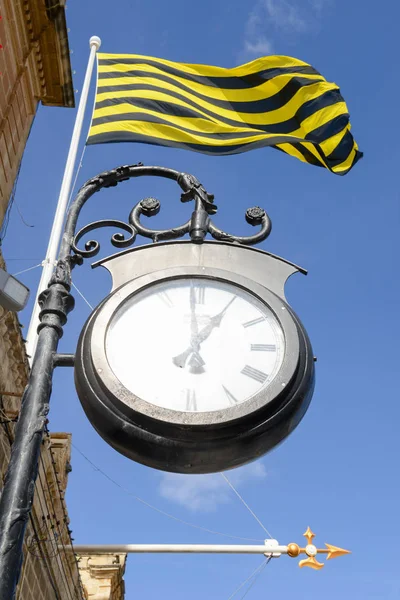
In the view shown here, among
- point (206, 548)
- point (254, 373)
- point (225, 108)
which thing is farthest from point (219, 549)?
point (254, 373)

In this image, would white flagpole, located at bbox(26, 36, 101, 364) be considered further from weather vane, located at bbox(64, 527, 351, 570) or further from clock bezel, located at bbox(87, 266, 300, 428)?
clock bezel, located at bbox(87, 266, 300, 428)

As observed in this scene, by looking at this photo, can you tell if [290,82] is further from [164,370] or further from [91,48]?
[91,48]

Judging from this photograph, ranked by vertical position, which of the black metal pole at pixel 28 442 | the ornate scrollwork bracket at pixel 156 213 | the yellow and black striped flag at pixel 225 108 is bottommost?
the black metal pole at pixel 28 442

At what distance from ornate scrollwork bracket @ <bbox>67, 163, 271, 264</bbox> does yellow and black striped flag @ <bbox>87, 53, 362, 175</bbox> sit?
124cm

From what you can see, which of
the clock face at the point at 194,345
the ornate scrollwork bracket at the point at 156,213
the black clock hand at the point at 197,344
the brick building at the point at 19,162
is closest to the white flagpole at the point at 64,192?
the brick building at the point at 19,162

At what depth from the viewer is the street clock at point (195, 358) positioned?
2289 mm

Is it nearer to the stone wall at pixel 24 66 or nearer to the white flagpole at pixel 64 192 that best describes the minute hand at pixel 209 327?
the white flagpole at pixel 64 192

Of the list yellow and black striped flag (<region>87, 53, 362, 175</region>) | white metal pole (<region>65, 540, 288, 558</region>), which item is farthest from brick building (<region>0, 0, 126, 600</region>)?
yellow and black striped flag (<region>87, 53, 362, 175</region>)

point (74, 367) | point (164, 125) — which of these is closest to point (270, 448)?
point (74, 367)

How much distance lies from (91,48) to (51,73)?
468 centimetres

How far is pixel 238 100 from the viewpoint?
608cm

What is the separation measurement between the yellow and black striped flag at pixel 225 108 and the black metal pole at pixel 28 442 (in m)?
2.29

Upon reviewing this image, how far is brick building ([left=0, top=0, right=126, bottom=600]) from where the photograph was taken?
8.30m

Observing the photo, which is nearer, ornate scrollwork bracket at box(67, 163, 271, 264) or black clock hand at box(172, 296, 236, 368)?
black clock hand at box(172, 296, 236, 368)
